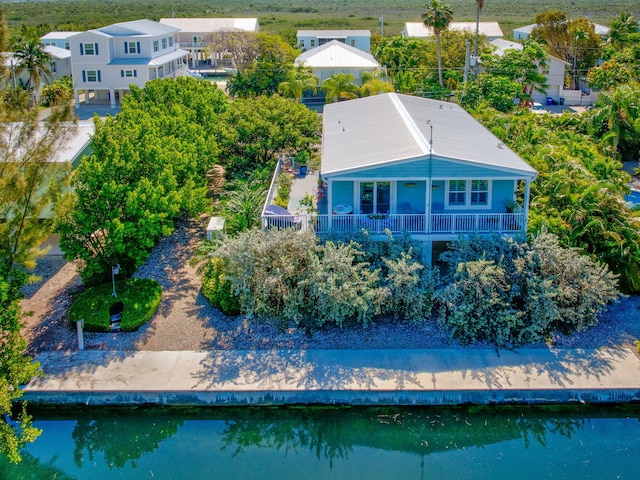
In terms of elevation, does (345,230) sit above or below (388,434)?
above

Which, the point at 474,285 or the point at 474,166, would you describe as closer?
the point at 474,285

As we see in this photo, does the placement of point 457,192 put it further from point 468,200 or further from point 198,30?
point 198,30

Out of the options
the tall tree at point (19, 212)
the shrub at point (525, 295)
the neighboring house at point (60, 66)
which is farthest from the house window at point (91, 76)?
the shrub at point (525, 295)

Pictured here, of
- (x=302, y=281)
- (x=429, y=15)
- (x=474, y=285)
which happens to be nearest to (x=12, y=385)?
(x=302, y=281)

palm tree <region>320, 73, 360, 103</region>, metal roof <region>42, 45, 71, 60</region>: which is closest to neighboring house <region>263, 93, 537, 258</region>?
palm tree <region>320, 73, 360, 103</region>

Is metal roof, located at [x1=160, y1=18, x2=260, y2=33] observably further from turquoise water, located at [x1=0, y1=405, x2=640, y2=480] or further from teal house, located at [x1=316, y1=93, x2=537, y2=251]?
turquoise water, located at [x1=0, y1=405, x2=640, y2=480]

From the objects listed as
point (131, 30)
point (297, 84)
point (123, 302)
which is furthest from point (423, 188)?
point (131, 30)

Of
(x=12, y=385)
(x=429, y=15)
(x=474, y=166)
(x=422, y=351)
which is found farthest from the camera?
(x=429, y=15)

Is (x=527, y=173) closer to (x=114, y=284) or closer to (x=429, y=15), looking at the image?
(x=114, y=284)
